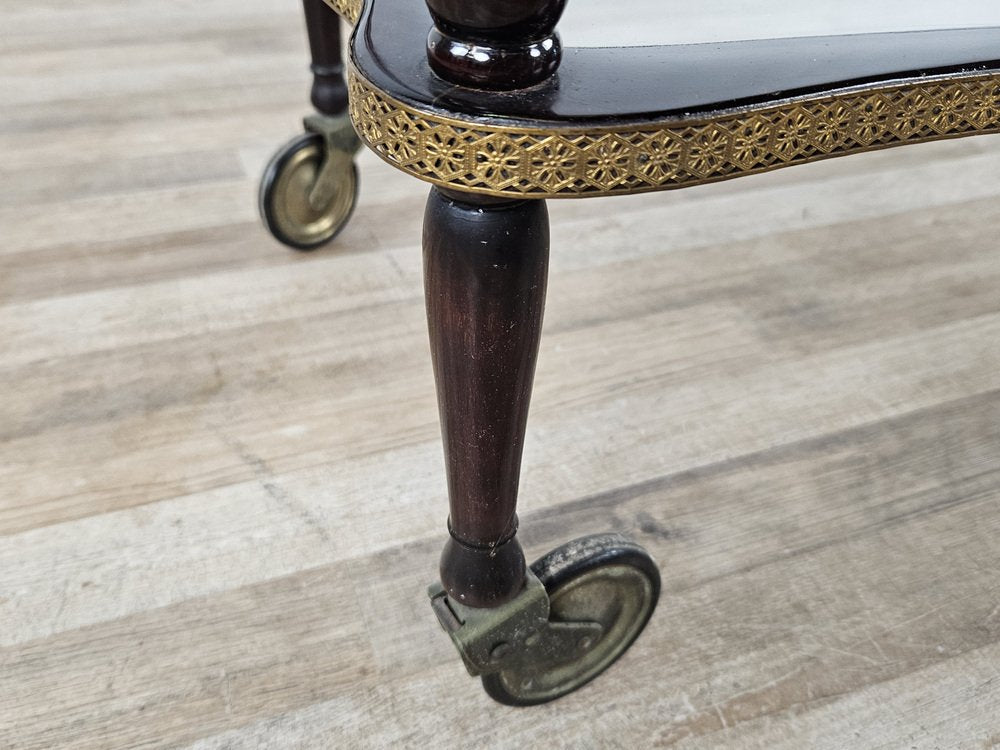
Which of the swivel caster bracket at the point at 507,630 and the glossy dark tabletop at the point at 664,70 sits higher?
the glossy dark tabletop at the point at 664,70

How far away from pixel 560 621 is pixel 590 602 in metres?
0.03

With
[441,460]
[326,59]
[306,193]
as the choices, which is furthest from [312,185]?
[441,460]

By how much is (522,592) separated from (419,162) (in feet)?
0.93

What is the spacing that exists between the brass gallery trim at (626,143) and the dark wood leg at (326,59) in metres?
A: 0.62

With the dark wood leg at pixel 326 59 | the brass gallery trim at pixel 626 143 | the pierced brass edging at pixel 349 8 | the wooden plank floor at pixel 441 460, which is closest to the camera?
the brass gallery trim at pixel 626 143

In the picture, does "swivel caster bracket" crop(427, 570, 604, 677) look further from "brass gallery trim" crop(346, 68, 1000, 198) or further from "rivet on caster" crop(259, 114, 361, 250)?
"rivet on caster" crop(259, 114, 361, 250)

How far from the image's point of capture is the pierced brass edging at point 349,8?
1.79 ft

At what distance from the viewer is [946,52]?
479 mm

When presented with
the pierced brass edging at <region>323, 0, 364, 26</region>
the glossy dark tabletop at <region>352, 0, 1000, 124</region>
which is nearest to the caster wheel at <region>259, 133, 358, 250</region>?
the pierced brass edging at <region>323, 0, 364, 26</region>

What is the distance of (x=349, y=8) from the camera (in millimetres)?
569

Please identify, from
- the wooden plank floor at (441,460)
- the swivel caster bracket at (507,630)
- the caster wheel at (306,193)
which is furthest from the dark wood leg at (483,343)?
the caster wheel at (306,193)

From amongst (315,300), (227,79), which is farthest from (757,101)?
(227,79)

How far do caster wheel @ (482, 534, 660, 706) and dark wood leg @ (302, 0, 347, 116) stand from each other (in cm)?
64

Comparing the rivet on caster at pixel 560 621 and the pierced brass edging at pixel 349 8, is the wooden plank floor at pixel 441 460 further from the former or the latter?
the pierced brass edging at pixel 349 8
